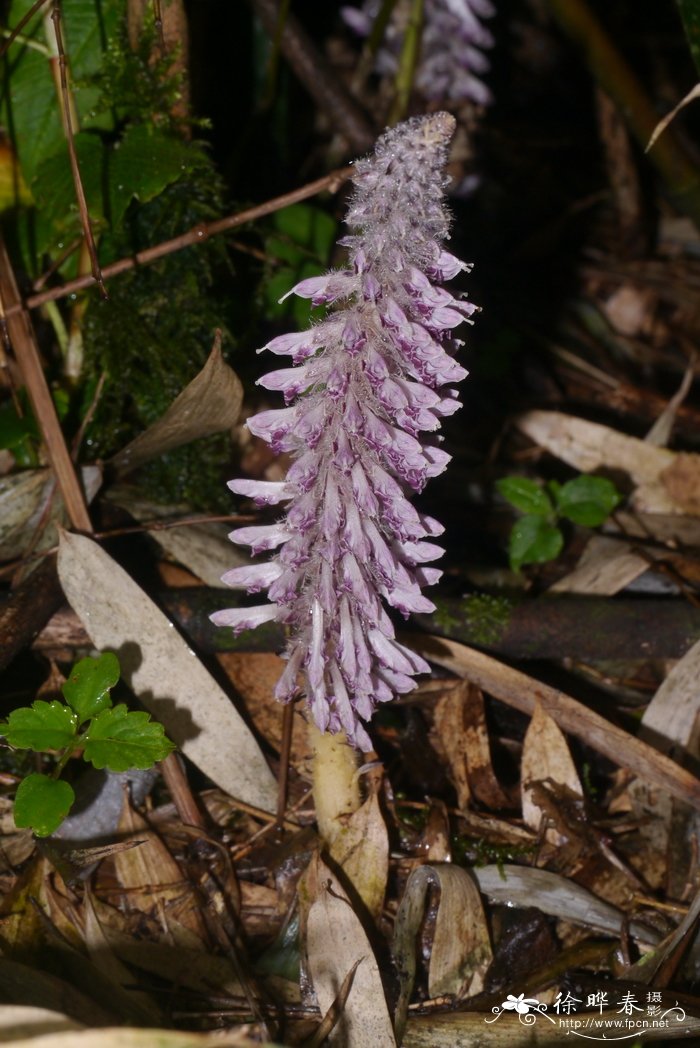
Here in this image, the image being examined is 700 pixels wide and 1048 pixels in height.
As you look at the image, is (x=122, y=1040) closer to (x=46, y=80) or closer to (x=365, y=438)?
(x=365, y=438)

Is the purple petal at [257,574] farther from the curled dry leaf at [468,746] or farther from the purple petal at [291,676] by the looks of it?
the curled dry leaf at [468,746]

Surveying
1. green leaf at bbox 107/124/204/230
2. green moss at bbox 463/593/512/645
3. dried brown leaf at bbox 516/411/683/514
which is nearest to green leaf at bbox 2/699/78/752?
green moss at bbox 463/593/512/645

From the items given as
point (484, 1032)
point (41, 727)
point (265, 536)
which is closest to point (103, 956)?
point (41, 727)

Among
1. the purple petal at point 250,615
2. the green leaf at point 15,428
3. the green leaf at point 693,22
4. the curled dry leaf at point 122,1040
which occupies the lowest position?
the purple petal at point 250,615

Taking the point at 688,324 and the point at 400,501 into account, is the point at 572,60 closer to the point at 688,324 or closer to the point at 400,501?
the point at 688,324

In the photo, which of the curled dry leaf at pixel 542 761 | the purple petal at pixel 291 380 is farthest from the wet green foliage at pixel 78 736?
the curled dry leaf at pixel 542 761

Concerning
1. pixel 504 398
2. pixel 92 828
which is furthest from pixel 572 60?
pixel 92 828
